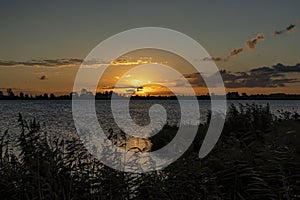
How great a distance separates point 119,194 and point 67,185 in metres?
1.31

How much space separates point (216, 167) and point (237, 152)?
1.73m

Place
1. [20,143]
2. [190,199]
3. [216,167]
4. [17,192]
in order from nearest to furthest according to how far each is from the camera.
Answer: [190,199], [17,192], [20,143], [216,167]

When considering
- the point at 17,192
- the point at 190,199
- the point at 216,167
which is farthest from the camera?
the point at 216,167

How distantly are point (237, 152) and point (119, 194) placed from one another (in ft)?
9.72

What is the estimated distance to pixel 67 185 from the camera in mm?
9453

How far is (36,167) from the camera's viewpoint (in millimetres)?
9406

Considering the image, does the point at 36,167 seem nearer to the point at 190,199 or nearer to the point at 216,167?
the point at 190,199

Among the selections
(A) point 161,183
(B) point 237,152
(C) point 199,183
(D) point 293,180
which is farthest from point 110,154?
(D) point 293,180

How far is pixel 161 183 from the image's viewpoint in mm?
8836

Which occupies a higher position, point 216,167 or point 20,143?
point 20,143

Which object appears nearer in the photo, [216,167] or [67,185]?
[67,185]

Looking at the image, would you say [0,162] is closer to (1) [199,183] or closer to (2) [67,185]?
(2) [67,185]

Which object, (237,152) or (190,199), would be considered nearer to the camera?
(190,199)

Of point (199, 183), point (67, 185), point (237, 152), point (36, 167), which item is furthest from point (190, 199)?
point (36, 167)
